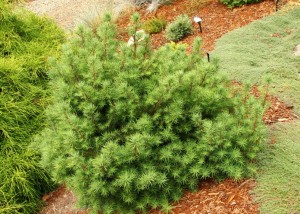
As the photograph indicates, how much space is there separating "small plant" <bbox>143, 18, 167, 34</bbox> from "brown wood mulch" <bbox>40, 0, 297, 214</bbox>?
122 millimetres

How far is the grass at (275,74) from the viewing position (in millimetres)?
2730

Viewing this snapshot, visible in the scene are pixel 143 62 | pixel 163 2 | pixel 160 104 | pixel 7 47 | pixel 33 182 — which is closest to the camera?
pixel 160 104

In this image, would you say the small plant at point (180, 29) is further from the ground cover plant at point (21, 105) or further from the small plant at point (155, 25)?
the ground cover plant at point (21, 105)

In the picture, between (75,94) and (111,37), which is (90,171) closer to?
(75,94)

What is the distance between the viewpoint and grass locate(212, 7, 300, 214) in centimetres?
273

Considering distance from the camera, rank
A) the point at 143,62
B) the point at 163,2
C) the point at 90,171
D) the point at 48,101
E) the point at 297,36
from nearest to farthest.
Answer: the point at 90,171 → the point at 143,62 → the point at 48,101 → the point at 297,36 → the point at 163,2

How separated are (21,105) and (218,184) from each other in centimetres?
258

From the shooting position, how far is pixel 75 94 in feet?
9.54

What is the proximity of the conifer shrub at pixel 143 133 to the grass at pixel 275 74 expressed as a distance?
0.73 feet

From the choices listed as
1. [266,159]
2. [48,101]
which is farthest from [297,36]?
[48,101]

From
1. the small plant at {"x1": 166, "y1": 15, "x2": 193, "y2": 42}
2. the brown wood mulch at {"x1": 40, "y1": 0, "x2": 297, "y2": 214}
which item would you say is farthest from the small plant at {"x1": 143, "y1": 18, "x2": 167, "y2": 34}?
the small plant at {"x1": 166, "y1": 15, "x2": 193, "y2": 42}

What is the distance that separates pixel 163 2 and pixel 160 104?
5.94 metres

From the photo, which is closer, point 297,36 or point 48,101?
point 48,101

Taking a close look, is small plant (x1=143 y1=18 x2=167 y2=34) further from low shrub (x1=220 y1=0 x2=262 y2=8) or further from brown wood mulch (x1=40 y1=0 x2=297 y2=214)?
low shrub (x1=220 y1=0 x2=262 y2=8)
